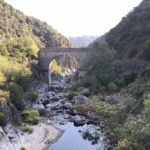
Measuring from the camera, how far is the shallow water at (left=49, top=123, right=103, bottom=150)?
45031 mm

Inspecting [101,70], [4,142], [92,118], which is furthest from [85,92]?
[4,142]

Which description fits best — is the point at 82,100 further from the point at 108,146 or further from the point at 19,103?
the point at 108,146

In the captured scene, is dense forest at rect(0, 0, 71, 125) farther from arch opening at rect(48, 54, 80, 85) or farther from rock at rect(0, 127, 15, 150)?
arch opening at rect(48, 54, 80, 85)

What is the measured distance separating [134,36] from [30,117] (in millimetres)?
45836

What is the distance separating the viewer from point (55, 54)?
350 ft

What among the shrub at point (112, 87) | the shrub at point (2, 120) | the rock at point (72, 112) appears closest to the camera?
the shrub at point (2, 120)

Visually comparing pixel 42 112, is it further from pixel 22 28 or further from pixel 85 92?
pixel 22 28

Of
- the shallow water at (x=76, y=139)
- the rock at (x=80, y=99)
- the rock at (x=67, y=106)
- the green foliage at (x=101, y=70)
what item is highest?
the green foliage at (x=101, y=70)

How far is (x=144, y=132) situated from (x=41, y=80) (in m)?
78.4

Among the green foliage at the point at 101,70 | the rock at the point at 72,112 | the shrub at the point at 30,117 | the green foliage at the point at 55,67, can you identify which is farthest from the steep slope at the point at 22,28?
the shrub at the point at 30,117

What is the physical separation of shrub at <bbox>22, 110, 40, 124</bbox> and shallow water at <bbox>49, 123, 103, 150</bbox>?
327 cm

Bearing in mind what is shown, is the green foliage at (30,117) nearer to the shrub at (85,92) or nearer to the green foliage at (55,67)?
the shrub at (85,92)

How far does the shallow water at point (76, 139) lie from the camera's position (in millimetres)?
45031

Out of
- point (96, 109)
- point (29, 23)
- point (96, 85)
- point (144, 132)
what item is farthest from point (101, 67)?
point (29, 23)
